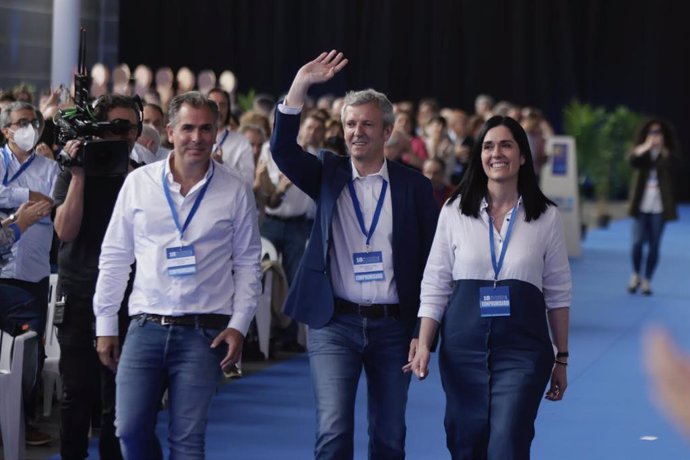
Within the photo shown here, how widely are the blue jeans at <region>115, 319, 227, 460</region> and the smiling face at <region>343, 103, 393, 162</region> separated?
0.80m

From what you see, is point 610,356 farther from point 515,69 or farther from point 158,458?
point 515,69

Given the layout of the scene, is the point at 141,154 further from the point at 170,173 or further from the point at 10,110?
the point at 170,173

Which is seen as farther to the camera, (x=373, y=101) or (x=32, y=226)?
(x=32, y=226)

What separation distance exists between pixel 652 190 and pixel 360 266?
886cm

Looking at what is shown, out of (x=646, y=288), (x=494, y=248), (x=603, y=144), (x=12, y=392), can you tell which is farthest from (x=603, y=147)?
(x=494, y=248)

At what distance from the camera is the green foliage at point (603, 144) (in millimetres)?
22125

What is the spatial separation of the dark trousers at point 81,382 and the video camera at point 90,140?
1.78 ft

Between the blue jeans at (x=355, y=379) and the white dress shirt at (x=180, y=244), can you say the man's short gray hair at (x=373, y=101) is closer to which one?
the white dress shirt at (x=180, y=244)

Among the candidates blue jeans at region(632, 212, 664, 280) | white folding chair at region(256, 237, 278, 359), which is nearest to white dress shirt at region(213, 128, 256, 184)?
white folding chair at region(256, 237, 278, 359)

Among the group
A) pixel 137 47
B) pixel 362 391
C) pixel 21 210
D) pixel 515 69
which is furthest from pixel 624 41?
pixel 21 210

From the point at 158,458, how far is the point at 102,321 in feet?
1.58

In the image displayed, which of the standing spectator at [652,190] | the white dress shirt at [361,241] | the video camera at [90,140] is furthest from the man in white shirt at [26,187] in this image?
the standing spectator at [652,190]

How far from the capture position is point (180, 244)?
411cm

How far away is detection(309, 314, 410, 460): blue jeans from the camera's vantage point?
430 cm
